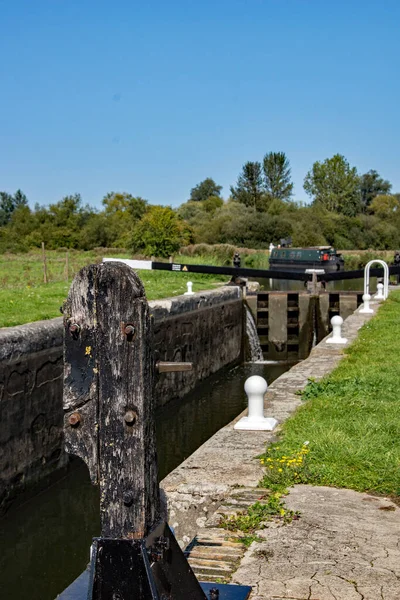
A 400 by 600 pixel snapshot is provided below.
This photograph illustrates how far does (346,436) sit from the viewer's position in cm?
505

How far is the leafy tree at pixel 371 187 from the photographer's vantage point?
100188mm

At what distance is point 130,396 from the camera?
7.48 ft

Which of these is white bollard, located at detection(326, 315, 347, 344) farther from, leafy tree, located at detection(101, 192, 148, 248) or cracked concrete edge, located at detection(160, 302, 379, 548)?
leafy tree, located at detection(101, 192, 148, 248)

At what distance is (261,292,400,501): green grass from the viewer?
4.31 m

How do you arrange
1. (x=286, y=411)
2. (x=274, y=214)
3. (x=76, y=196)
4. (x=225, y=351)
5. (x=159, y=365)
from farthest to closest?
(x=274, y=214), (x=76, y=196), (x=225, y=351), (x=286, y=411), (x=159, y=365)

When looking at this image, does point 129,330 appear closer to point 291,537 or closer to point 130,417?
point 130,417

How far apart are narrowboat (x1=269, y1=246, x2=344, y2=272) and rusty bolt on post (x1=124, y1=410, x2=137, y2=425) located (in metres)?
33.3

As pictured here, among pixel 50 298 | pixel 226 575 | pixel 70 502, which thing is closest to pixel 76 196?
pixel 50 298

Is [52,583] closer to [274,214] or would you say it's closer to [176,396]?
[176,396]

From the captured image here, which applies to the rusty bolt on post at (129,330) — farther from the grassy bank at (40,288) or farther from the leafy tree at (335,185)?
the leafy tree at (335,185)

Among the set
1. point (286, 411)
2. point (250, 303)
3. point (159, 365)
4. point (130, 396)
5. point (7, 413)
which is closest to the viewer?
point (130, 396)

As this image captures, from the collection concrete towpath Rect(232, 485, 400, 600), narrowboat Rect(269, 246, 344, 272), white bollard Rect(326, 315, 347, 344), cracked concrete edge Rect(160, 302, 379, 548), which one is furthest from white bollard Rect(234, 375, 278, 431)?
narrowboat Rect(269, 246, 344, 272)

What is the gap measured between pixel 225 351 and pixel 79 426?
47.6ft

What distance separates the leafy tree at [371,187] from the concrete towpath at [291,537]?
9797 cm
